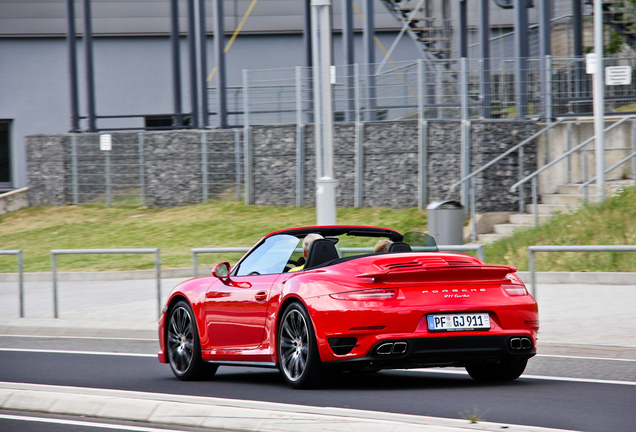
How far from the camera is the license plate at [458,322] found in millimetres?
7527

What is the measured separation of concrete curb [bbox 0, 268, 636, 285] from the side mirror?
3.90 m

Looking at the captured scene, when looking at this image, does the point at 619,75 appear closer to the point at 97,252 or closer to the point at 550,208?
the point at 550,208

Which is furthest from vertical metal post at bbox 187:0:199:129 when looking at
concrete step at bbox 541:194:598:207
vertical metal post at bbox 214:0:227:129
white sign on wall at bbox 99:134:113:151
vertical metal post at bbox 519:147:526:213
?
concrete step at bbox 541:194:598:207

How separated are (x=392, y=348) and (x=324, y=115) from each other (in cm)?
733

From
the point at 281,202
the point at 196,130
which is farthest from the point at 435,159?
the point at 196,130

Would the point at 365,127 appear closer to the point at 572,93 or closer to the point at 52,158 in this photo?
the point at 572,93

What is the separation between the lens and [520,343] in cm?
780

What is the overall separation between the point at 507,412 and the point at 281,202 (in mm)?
21697

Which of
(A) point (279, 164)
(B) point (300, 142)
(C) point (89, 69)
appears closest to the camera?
(B) point (300, 142)

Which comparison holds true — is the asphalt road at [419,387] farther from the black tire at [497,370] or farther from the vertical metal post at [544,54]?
the vertical metal post at [544,54]

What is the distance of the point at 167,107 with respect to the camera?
41.3 meters

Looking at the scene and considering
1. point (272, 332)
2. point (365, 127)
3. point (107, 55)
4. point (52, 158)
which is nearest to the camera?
point (272, 332)

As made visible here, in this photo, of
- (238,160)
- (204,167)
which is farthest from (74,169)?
(238,160)

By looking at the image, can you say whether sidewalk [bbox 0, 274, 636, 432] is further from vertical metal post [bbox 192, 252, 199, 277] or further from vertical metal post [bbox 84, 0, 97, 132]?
vertical metal post [bbox 84, 0, 97, 132]
